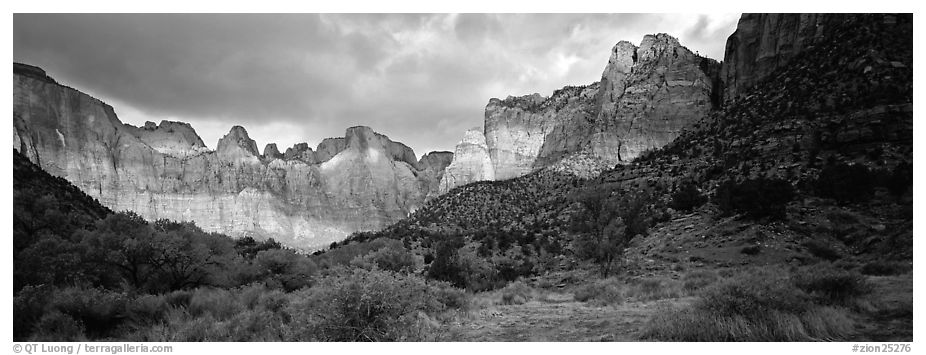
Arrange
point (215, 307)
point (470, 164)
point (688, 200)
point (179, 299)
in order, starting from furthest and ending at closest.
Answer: point (470, 164) → point (688, 200) → point (179, 299) → point (215, 307)

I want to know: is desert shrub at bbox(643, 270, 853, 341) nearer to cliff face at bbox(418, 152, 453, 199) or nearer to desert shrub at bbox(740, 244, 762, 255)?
desert shrub at bbox(740, 244, 762, 255)

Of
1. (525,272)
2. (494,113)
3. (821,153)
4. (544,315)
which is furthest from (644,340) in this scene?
(494,113)

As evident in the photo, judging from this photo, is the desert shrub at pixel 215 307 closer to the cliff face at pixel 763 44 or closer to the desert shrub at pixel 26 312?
the desert shrub at pixel 26 312

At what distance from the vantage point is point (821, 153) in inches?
1055

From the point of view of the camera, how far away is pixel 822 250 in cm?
1641

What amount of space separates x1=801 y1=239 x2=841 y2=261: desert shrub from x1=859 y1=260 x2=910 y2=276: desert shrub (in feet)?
13.2

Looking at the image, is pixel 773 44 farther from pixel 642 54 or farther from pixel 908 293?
pixel 908 293

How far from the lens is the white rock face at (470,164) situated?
123m

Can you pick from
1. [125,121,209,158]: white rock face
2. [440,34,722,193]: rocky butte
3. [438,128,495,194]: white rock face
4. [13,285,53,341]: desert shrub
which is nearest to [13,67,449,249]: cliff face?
[125,121,209,158]: white rock face

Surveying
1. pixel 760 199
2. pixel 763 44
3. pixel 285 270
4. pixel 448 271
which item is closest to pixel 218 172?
pixel 285 270

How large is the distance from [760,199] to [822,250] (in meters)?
5.64

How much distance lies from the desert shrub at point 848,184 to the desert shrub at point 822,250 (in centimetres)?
529

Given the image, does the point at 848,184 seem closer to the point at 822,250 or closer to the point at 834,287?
the point at 822,250

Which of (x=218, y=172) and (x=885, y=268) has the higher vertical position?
(x=218, y=172)
